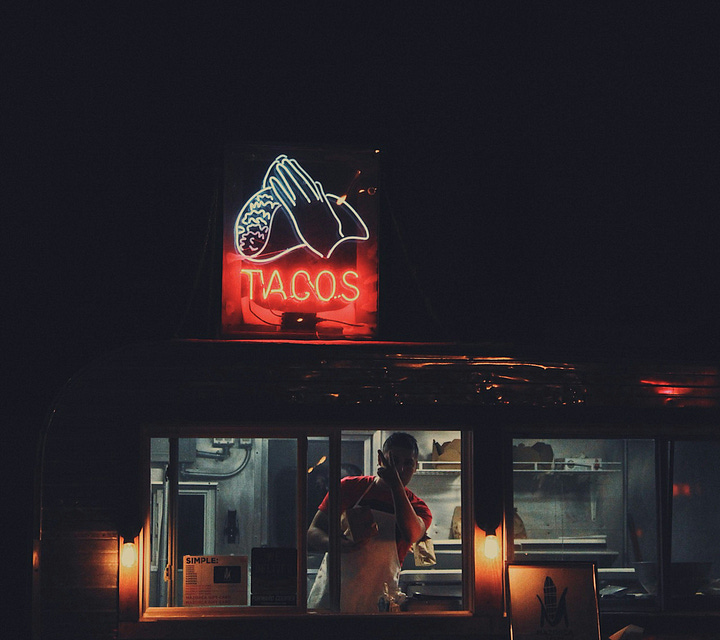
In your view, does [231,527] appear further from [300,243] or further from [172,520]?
[300,243]

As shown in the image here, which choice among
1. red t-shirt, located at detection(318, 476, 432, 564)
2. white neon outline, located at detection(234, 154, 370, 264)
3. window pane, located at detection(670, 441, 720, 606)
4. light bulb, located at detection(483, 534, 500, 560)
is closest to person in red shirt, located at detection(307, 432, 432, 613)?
red t-shirt, located at detection(318, 476, 432, 564)

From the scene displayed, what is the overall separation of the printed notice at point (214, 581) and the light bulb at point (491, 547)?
2429 mm

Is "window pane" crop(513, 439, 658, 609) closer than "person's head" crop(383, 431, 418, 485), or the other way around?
"window pane" crop(513, 439, 658, 609)

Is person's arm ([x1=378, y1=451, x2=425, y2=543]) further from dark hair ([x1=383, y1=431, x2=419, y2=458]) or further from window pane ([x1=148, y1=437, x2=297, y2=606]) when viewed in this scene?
window pane ([x1=148, y1=437, x2=297, y2=606])

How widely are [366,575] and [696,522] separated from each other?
3.54 m

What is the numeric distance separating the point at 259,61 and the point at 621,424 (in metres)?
5.35

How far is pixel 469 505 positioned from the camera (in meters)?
9.09

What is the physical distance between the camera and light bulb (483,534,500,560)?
351 inches

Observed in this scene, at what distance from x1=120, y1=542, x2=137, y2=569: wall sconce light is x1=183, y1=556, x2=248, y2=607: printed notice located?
510 millimetres

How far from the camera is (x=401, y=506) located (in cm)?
920

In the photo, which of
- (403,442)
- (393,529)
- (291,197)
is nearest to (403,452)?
(403,442)

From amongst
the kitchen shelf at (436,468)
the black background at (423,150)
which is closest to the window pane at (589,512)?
the kitchen shelf at (436,468)

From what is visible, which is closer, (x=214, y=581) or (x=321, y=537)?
(x=214, y=581)

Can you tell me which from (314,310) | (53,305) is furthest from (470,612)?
(53,305)
